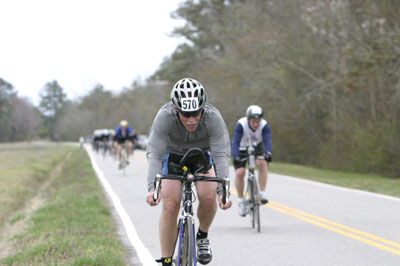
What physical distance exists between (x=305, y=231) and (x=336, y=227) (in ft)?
2.04

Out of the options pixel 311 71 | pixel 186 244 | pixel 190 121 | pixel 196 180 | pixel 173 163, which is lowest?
pixel 186 244

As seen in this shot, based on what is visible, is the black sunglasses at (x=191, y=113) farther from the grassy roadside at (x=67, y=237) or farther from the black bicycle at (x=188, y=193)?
the grassy roadside at (x=67, y=237)

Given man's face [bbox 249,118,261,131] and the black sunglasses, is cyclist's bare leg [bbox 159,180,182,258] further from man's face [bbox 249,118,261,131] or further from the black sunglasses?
man's face [bbox 249,118,261,131]

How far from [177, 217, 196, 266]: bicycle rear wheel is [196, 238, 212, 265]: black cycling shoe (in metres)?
0.32

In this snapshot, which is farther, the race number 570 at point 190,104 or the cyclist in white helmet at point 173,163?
the cyclist in white helmet at point 173,163

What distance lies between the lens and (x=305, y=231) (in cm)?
940

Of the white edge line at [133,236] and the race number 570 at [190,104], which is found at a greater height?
the race number 570 at [190,104]

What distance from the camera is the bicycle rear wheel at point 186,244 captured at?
5.14m

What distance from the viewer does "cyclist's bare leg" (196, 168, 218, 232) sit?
552 cm

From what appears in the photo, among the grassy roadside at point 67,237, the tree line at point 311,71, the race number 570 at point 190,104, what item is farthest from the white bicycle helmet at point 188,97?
the tree line at point 311,71

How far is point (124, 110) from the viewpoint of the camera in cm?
11069

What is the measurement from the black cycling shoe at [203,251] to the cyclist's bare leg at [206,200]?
0.39 feet

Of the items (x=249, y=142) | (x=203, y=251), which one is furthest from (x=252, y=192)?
(x=203, y=251)

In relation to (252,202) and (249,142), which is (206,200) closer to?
(252,202)
